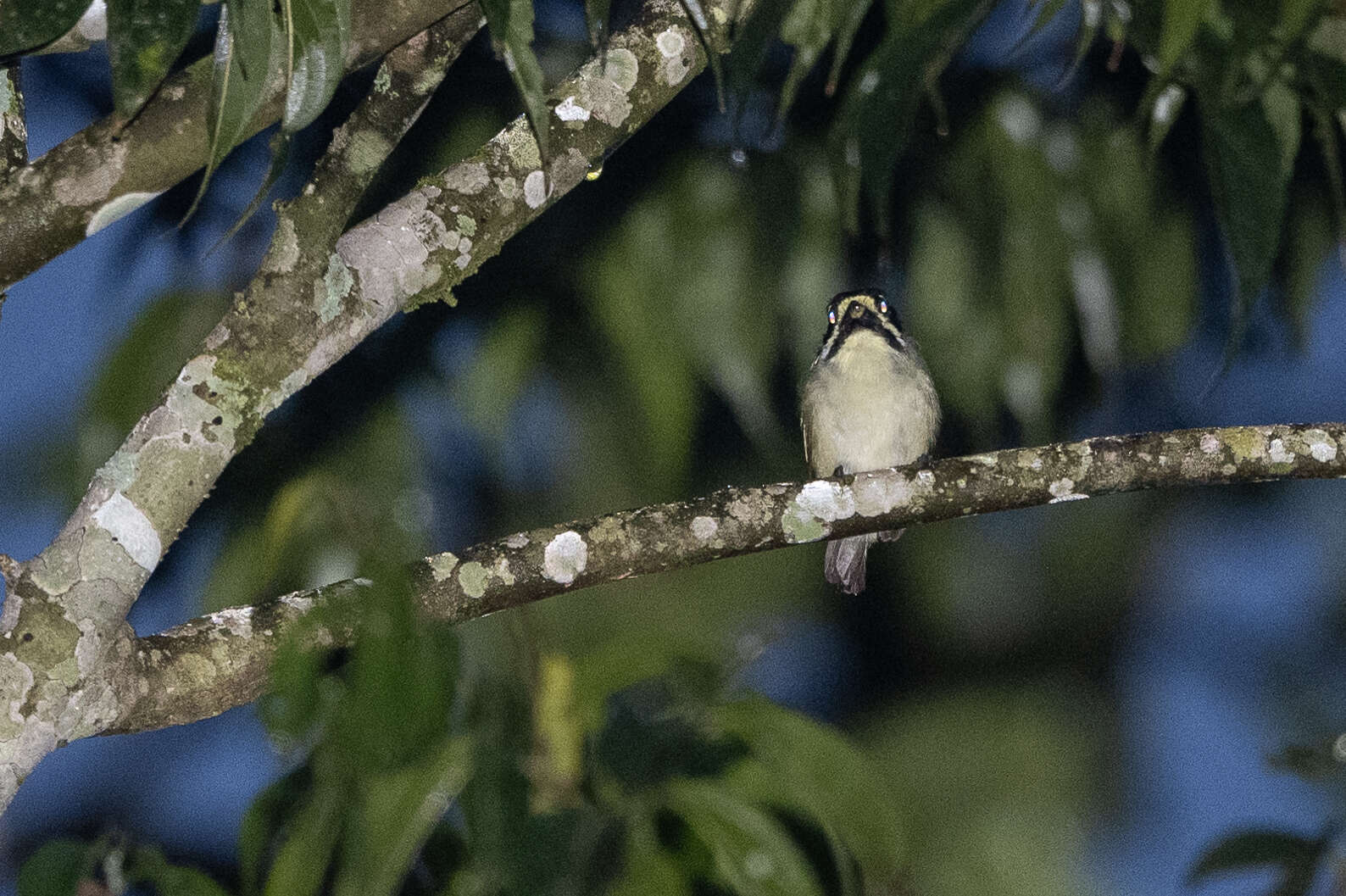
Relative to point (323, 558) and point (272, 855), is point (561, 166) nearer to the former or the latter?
point (323, 558)

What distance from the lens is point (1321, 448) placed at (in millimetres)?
3025

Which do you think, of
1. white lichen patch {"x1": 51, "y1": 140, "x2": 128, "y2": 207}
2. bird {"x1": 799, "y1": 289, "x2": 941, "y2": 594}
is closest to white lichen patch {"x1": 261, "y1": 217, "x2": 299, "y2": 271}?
white lichen patch {"x1": 51, "y1": 140, "x2": 128, "y2": 207}

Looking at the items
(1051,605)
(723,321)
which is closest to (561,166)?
(723,321)

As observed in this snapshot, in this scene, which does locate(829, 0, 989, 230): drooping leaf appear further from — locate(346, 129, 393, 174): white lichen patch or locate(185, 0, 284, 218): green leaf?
locate(346, 129, 393, 174): white lichen patch

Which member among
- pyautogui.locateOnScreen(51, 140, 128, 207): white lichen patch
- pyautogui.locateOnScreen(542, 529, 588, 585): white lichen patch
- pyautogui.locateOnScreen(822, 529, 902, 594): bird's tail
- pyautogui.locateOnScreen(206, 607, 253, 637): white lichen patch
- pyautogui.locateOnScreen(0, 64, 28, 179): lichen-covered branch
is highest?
pyautogui.locateOnScreen(822, 529, 902, 594): bird's tail

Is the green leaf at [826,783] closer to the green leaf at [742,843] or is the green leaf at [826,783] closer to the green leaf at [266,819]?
the green leaf at [742,843]

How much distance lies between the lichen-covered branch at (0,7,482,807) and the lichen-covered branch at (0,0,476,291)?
23 centimetres

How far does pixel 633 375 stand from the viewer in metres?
3.57

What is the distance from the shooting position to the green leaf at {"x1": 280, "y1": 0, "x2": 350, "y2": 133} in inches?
80.3

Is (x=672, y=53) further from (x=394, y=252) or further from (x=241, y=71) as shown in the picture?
(x=241, y=71)

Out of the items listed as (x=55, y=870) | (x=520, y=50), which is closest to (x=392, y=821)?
(x=55, y=870)

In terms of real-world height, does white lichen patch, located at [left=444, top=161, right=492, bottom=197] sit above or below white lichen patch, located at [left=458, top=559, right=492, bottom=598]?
above

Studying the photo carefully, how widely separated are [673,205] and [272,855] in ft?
6.46

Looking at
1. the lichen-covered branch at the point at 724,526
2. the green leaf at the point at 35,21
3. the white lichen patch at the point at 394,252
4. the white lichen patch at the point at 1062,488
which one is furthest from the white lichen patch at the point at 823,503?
the green leaf at the point at 35,21
